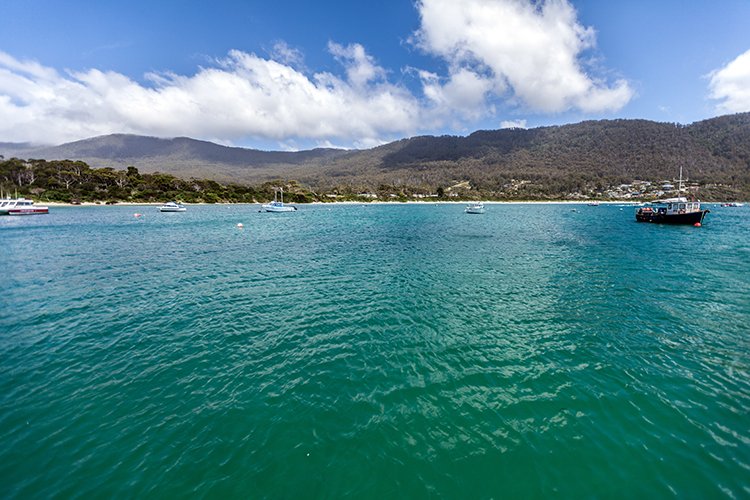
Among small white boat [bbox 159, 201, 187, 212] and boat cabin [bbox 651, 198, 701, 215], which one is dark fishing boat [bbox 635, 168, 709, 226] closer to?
boat cabin [bbox 651, 198, 701, 215]

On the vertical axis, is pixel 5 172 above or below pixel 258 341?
above

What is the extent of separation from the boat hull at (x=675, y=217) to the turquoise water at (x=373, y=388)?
156 ft

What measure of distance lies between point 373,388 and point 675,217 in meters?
71.6

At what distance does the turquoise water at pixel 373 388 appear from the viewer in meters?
6.23

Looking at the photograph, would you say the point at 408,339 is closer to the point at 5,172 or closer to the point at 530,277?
the point at 530,277

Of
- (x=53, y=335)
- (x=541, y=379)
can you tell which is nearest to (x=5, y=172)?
(x=53, y=335)

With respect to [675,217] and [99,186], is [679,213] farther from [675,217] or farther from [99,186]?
[99,186]

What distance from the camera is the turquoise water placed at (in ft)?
20.4

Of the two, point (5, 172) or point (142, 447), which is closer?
point (142, 447)

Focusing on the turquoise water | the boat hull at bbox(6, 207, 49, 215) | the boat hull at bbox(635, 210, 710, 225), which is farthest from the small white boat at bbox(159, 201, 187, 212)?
the boat hull at bbox(635, 210, 710, 225)

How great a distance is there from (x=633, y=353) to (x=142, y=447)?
554 inches

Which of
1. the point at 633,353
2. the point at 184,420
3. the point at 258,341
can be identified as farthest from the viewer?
the point at 258,341

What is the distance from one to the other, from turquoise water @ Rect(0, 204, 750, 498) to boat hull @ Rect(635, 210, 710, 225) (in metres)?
47.6

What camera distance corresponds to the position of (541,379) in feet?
31.0
